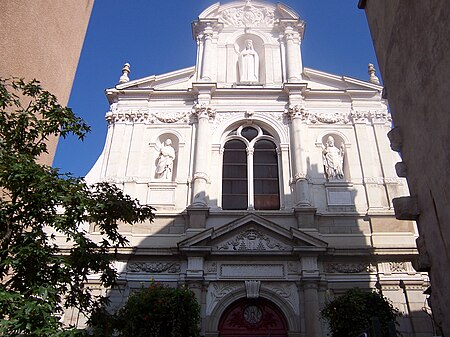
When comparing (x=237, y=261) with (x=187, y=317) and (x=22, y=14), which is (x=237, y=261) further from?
(x=22, y=14)

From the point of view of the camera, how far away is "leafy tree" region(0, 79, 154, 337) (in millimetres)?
5207

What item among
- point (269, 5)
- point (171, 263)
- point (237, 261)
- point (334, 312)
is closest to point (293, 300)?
point (237, 261)

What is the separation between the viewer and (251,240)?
13797mm

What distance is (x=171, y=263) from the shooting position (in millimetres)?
13664

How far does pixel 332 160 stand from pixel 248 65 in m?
5.71

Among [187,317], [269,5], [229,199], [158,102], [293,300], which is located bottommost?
[187,317]

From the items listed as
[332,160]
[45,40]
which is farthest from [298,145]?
[45,40]

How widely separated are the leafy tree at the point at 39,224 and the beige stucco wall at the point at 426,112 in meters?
5.06

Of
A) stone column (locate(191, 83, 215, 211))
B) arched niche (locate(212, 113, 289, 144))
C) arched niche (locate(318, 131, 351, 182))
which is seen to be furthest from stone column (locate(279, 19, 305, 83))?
stone column (locate(191, 83, 215, 211))

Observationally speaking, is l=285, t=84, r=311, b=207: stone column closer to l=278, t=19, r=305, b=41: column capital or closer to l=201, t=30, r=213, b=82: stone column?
l=201, t=30, r=213, b=82: stone column

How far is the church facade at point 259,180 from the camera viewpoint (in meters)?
13.2

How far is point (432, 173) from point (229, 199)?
9.08 m

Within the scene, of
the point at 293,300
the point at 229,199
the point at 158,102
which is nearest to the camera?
the point at 293,300

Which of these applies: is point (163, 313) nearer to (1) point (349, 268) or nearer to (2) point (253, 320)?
(2) point (253, 320)
